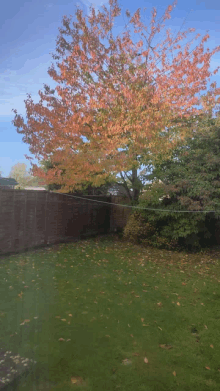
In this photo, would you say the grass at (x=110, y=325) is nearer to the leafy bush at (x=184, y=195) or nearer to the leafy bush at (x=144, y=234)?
the leafy bush at (x=184, y=195)

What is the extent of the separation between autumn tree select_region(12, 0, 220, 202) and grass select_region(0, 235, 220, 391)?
131 inches

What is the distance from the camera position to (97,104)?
871 cm

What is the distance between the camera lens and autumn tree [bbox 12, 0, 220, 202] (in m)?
8.77

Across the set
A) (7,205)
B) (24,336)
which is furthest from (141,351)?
(7,205)

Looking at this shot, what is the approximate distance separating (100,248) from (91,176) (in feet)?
7.92

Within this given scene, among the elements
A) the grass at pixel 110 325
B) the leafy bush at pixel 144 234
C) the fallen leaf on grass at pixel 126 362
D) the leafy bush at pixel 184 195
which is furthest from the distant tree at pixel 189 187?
the fallen leaf on grass at pixel 126 362

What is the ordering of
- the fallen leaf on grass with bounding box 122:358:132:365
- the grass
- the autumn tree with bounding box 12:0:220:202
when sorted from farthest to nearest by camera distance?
the autumn tree with bounding box 12:0:220:202, the fallen leaf on grass with bounding box 122:358:132:365, the grass

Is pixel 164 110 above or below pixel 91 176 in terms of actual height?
above

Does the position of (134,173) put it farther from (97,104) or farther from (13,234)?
(13,234)

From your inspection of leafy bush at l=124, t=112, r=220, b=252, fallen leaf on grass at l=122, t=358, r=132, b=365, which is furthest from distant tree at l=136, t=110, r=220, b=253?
fallen leaf on grass at l=122, t=358, r=132, b=365

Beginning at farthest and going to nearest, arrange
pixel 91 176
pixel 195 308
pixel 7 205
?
pixel 91 176 → pixel 7 205 → pixel 195 308

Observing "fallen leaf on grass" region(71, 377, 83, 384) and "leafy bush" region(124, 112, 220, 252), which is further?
"leafy bush" region(124, 112, 220, 252)

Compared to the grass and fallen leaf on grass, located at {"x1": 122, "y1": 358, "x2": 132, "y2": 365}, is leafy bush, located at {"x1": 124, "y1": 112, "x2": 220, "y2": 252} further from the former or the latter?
fallen leaf on grass, located at {"x1": 122, "y1": 358, "x2": 132, "y2": 365}

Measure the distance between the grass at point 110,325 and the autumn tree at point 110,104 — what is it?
131 inches
